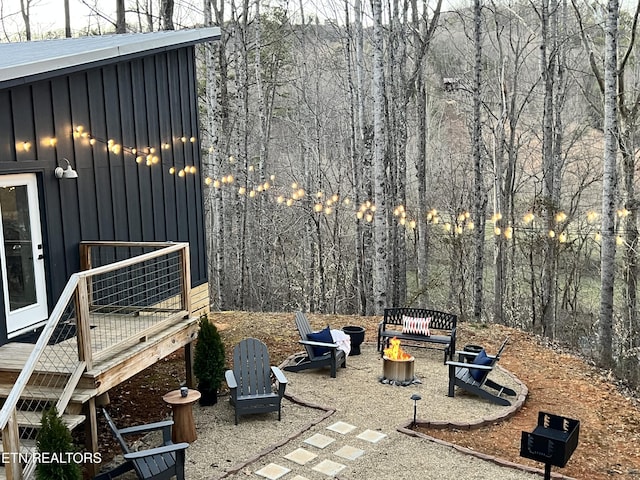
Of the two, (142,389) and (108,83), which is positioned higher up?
(108,83)

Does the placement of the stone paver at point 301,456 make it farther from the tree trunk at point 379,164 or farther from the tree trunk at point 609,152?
the tree trunk at point 609,152

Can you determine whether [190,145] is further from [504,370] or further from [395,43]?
[395,43]

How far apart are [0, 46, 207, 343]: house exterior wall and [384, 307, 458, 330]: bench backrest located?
3340 millimetres

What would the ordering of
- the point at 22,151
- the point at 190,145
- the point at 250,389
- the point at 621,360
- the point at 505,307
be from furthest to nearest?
the point at 505,307 < the point at 621,360 < the point at 190,145 < the point at 250,389 < the point at 22,151

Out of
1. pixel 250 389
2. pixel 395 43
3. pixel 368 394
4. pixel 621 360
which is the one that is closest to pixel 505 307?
pixel 621 360

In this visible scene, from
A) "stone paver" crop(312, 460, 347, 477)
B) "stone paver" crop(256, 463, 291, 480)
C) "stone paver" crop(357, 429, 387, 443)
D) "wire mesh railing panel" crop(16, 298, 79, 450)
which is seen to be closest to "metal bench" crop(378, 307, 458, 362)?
"stone paver" crop(357, 429, 387, 443)

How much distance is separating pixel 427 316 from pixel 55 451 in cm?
675

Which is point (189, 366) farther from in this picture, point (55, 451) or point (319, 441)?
point (55, 451)

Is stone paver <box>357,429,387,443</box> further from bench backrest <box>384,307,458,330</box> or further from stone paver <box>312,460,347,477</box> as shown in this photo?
bench backrest <box>384,307,458,330</box>

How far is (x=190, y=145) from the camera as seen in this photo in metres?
9.68

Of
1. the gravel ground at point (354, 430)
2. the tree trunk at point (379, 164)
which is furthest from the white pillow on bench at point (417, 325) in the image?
the tree trunk at point (379, 164)

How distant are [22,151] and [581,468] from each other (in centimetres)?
702

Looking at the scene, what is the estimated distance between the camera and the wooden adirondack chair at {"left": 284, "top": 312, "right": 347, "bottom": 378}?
27.6 ft

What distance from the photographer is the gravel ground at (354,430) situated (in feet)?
18.9
